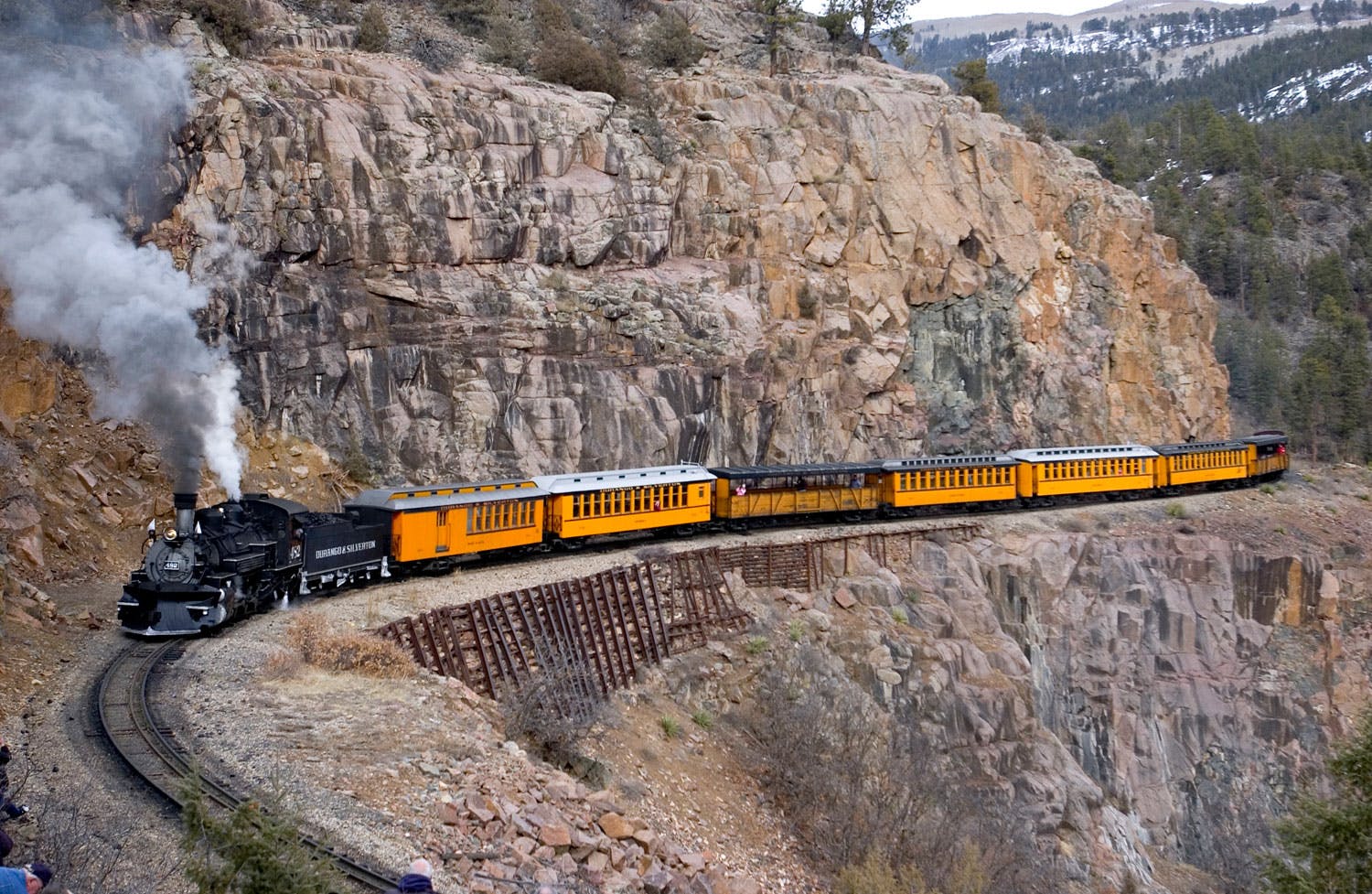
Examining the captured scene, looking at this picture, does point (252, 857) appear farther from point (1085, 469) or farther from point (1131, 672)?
point (1085, 469)

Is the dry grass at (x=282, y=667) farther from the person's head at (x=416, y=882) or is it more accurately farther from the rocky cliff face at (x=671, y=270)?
the rocky cliff face at (x=671, y=270)

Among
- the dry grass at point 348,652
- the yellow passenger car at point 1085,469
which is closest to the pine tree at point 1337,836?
the dry grass at point 348,652

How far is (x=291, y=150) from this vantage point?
33.6 metres

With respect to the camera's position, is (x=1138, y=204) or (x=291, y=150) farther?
→ (x=1138, y=204)

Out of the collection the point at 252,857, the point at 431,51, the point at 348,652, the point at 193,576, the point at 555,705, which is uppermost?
the point at 431,51

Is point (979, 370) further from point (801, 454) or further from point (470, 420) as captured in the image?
point (470, 420)

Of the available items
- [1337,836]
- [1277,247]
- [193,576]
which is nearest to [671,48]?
[193,576]

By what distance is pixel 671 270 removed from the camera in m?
41.4

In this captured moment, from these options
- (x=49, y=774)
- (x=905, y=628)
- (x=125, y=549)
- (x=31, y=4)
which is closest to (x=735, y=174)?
(x=905, y=628)

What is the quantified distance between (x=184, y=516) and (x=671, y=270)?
25368 mm

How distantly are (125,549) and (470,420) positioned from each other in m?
11.5

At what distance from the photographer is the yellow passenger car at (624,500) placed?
93.5ft

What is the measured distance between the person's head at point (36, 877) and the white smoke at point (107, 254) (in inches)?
462

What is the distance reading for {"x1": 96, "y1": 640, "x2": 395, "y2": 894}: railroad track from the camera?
37.1ft
